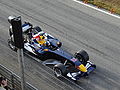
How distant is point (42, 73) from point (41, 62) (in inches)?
29.1

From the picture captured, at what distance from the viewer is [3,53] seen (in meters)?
14.1

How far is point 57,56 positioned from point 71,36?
3571mm

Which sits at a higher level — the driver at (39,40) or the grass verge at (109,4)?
the grass verge at (109,4)

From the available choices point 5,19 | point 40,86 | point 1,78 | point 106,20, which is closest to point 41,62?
point 40,86

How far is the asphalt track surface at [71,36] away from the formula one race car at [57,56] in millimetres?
416

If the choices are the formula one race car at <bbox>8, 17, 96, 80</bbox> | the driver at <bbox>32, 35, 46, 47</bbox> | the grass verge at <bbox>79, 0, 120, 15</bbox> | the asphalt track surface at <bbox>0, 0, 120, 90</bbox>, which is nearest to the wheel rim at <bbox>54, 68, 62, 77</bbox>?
the formula one race car at <bbox>8, 17, 96, 80</bbox>

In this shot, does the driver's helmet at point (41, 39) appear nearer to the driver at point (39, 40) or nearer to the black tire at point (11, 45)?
the driver at point (39, 40)

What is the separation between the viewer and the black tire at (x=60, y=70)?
12.1 metres

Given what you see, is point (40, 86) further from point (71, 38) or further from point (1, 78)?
point (71, 38)

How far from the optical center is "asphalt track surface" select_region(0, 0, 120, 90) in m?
12.6

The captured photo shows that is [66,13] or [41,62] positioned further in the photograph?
[66,13]

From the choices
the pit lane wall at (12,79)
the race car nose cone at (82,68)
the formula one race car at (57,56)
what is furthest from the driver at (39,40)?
the pit lane wall at (12,79)

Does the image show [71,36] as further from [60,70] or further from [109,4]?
[109,4]

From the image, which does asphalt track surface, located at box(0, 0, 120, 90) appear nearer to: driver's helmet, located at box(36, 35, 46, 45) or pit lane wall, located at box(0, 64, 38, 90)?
driver's helmet, located at box(36, 35, 46, 45)
